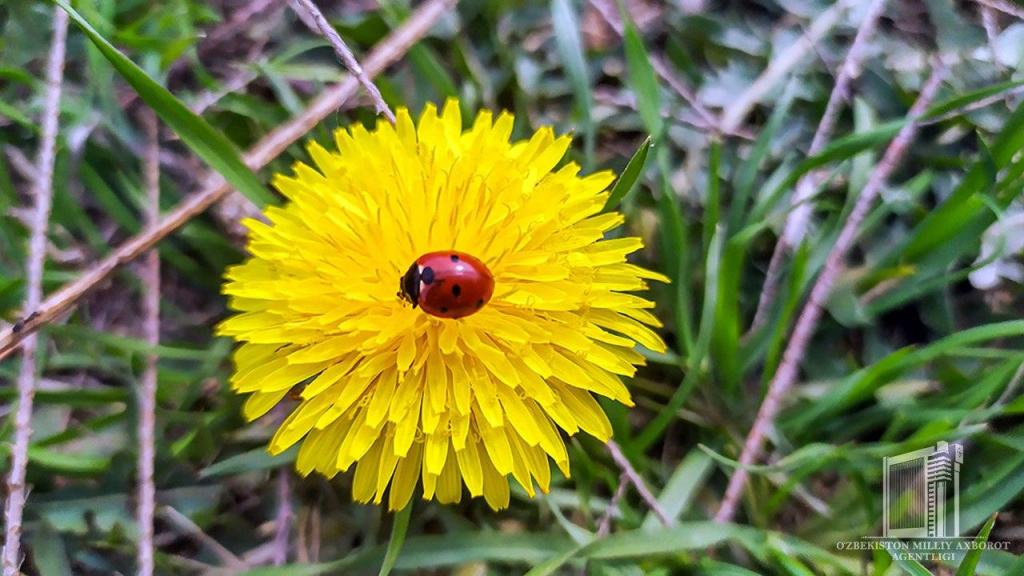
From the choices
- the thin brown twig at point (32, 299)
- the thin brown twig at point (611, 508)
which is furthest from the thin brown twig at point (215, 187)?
the thin brown twig at point (611, 508)

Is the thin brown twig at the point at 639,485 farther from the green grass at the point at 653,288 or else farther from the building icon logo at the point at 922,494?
the building icon logo at the point at 922,494

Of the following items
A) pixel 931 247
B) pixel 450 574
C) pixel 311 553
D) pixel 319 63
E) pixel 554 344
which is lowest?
pixel 450 574

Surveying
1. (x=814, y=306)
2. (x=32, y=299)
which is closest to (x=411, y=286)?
(x=32, y=299)

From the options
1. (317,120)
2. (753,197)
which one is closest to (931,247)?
(753,197)

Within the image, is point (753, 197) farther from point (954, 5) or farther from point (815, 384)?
point (954, 5)

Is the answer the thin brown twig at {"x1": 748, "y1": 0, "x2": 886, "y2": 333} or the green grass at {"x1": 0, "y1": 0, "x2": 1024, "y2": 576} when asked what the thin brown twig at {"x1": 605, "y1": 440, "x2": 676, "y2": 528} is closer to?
the green grass at {"x1": 0, "y1": 0, "x2": 1024, "y2": 576}

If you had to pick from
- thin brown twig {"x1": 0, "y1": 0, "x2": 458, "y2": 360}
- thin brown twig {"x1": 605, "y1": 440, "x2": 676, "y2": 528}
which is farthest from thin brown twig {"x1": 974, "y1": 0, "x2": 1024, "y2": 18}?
thin brown twig {"x1": 605, "y1": 440, "x2": 676, "y2": 528}
